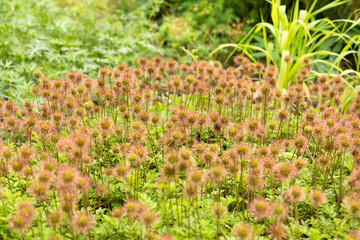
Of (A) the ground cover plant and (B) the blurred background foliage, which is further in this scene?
(B) the blurred background foliage

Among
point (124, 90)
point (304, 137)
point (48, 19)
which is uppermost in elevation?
point (48, 19)

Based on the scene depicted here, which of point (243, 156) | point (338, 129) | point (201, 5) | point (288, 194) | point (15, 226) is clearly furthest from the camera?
point (201, 5)

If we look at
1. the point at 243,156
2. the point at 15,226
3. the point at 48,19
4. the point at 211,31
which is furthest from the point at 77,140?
the point at 211,31

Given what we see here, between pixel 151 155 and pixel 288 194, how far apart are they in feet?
4.28

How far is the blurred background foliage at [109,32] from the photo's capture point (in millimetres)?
4961

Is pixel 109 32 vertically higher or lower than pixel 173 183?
higher

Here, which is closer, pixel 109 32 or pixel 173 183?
pixel 173 183

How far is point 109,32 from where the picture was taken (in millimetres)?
5930

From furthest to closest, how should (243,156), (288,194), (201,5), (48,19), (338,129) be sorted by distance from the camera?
(201,5)
(48,19)
(338,129)
(243,156)
(288,194)

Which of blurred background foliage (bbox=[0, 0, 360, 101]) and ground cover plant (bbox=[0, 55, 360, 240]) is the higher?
blurred background foliage (bbox=[0, 0, 360, 101])

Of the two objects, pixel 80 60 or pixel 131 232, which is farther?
pixel 80 60

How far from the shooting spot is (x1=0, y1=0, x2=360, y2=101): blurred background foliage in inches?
195

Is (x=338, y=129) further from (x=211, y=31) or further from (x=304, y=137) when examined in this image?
(x=211, y=31)

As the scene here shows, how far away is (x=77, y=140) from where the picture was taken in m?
2.00
